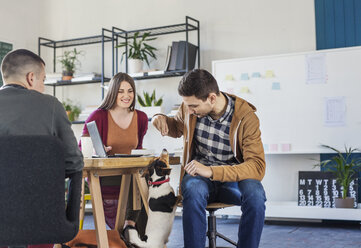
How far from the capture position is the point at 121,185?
2.58 meters

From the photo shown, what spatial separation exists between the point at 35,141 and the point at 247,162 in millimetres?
1034

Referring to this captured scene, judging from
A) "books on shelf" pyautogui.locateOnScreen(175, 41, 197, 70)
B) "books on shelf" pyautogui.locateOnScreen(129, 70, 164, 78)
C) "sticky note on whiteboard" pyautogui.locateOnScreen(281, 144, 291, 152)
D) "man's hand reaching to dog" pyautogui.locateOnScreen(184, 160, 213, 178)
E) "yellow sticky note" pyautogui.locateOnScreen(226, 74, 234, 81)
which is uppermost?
"books on shelf" pyautogui.locateOnScreen(175, 41, 197, 70)

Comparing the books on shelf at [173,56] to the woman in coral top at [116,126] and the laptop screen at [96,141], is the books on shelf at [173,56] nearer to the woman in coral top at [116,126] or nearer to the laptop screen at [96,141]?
the woman in coral top at [116,126]

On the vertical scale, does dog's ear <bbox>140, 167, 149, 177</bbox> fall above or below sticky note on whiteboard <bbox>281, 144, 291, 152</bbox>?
below

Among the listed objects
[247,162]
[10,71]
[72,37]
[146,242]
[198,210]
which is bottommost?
[146,242]

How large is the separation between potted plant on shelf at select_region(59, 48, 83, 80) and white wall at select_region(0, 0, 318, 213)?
0.12 meters

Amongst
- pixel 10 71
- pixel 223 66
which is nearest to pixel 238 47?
pixel 223 66

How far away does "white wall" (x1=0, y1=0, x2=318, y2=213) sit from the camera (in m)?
4.08

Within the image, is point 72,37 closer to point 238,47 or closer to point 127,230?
point 238,47

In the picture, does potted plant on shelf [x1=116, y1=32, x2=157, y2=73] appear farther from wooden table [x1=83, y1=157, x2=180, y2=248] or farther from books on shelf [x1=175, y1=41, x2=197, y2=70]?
wooden table [x1=83, y1=157, x2=180, y2=248]

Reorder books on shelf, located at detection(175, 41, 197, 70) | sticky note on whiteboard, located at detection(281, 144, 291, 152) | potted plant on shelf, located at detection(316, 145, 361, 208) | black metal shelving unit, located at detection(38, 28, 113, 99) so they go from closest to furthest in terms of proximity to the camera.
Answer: potted plant on shelf, located at detection(316, 145, 361, 208) < sticky note on whiteboard, located at detection(281, 144, 291, 152) < books on shelf, located at detection(175, 41, 197, 70) < black metal shelving unit, located at detection(38, 28, 113, 99)

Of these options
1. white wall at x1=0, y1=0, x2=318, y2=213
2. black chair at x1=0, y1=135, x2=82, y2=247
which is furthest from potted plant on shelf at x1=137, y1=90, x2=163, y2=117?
black chair at x1=0, y1=135, x2=82, y2=247

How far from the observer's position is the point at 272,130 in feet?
12.9

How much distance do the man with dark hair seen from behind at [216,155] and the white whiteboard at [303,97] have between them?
5.68 ft
